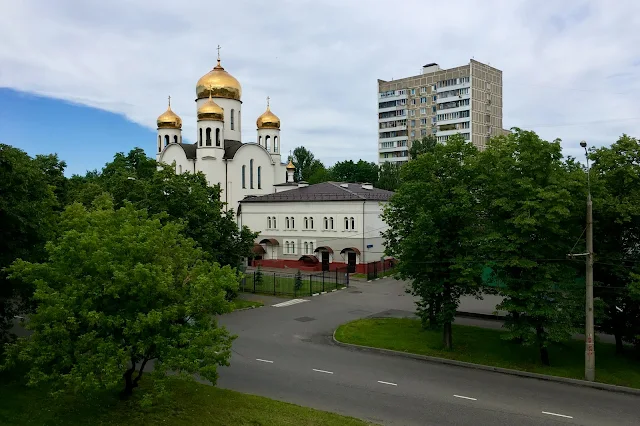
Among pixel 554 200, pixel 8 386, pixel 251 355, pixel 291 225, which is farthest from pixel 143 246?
pixel 291 225

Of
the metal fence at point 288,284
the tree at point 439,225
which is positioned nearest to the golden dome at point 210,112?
the metal fence at point 288,284

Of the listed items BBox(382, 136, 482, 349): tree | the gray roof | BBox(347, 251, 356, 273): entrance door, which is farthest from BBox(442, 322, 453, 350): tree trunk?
the gray roof

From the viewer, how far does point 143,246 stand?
1143 centimetres

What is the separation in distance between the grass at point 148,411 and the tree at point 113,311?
796mm

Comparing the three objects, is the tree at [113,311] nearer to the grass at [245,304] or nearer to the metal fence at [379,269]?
the grass at [245,304]

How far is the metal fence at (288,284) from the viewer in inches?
1297

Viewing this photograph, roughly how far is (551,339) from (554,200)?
4.42 meters

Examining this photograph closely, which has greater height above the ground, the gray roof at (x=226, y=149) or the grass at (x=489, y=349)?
the gray roof at (x=226, y=149)

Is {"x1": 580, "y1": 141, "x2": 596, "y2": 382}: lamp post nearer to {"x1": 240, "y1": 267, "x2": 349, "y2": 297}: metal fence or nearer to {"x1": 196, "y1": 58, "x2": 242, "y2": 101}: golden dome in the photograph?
{"x1": 240, "y1": 267, "x2": 349, "y2": 297}: metal fence

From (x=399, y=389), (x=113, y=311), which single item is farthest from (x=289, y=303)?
(x=113, y=311)

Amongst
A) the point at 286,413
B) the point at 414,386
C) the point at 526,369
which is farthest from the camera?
the point at 526,369

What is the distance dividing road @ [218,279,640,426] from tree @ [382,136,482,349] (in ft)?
8.93

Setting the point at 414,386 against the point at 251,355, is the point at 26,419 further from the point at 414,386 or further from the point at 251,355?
the point at 414,386

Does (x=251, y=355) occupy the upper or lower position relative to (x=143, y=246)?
lower
